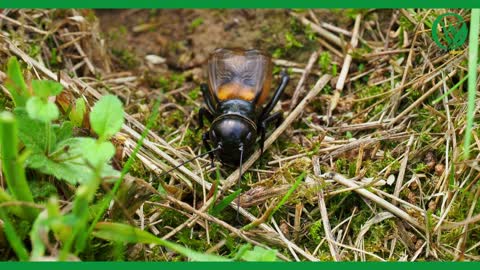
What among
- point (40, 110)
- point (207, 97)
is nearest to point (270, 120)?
point (207, 97)

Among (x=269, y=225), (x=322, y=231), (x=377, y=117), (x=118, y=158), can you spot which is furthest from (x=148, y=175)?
(x=377, y=117)

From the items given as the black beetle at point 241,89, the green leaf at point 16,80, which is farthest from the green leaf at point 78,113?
the black beetle at point 241,89

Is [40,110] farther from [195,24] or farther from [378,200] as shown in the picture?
[195,24]

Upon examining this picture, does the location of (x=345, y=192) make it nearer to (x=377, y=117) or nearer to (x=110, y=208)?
(x=377, y=117)

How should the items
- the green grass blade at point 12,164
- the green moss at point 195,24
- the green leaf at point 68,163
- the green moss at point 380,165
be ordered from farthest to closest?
the green moss at point 195,24 < the green moss at point 380,165 < the green leaf at point 68,163 < the green grass blade at point 12,164

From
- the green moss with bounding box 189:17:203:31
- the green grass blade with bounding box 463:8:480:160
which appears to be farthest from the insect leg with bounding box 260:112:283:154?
the green grass blade with bounding box 463:8:480:160

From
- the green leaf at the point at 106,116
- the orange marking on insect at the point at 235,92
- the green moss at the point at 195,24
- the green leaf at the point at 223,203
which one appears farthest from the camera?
the green moss at the point at 195,24

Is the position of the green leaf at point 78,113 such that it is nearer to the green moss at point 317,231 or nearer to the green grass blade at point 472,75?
the green moss at point 317,231

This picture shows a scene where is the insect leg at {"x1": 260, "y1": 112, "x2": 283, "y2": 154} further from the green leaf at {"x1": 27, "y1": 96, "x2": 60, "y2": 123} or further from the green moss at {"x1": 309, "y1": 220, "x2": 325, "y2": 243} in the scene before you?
the green leaf at {"x1": 27, "y1": 96, "x2": 60, "y2": 123}
